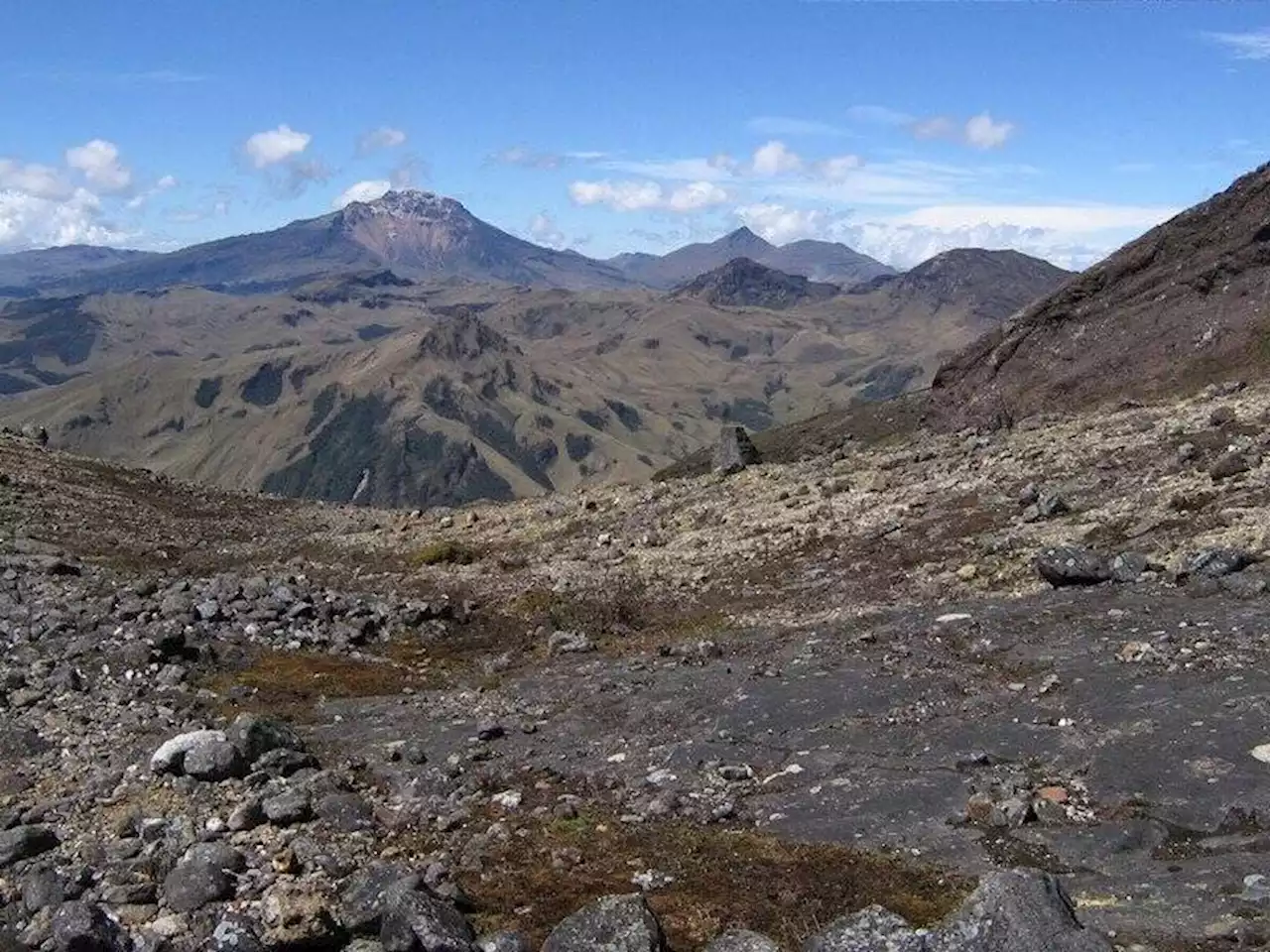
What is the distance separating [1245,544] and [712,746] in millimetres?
13818

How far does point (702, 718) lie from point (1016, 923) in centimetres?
1081

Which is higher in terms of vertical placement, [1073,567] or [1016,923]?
[1073,567]

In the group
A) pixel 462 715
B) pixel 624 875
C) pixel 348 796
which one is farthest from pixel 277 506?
pixel 624 875

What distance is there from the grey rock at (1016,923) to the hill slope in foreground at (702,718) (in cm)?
8

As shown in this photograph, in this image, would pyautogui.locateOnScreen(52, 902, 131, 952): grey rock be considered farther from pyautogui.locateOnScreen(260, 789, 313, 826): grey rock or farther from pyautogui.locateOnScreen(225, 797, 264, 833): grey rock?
pyautogui.locateOnScreen(260, 789, 313, 826): grey rock

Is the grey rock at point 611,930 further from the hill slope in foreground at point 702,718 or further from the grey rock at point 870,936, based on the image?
the grey rock at point 870,936

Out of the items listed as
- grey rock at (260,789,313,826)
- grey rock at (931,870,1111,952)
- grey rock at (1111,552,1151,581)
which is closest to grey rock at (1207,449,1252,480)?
grey rock at (1111,552,1151,581)

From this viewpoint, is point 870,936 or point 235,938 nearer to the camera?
point 870,936

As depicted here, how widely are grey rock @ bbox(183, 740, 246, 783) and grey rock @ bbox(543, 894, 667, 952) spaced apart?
8222 millimetres

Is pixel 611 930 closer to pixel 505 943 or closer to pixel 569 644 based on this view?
pixel 505 943

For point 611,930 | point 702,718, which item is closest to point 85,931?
point 611,930

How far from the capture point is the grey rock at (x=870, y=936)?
37.8ft

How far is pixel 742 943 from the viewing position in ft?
41.4

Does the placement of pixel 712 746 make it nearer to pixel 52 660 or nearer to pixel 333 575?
pixel 52 660
